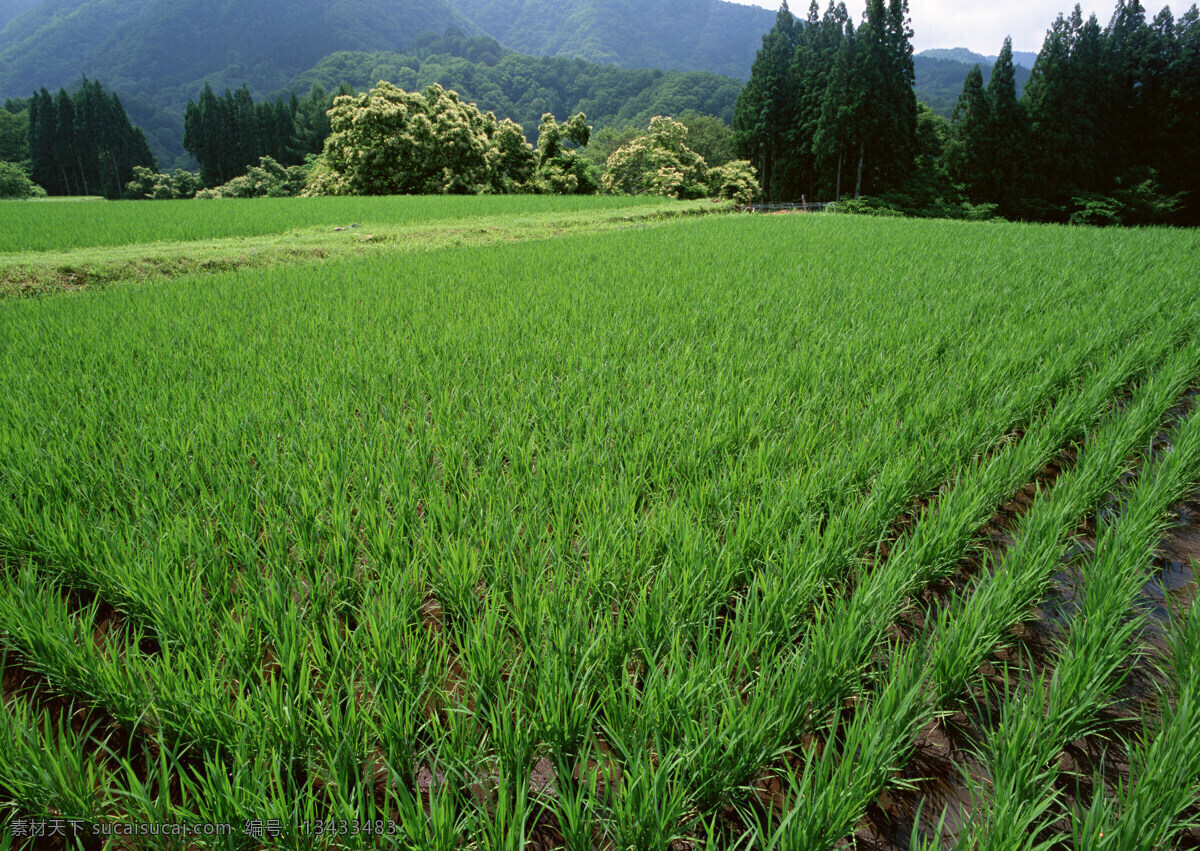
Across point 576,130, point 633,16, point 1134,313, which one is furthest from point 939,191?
point 633,16

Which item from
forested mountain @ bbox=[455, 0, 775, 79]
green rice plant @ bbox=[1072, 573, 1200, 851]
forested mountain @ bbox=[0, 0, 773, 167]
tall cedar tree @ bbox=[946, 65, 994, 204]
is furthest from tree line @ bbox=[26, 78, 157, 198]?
forested mountain @ bbox=[455, 0, 775, 79]

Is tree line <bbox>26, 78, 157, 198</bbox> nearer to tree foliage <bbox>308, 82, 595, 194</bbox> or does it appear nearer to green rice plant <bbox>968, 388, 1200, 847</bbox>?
tree foliage <bbox>308, 82, 595, 194</bbox>

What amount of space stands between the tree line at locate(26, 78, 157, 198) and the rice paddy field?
171 ft

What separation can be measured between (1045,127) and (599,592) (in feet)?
119

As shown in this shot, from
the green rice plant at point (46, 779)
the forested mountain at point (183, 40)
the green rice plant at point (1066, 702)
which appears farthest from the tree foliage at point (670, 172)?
the forested mountain at point (183, 40)

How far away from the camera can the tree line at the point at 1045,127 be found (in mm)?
27125

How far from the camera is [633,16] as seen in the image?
198 metres

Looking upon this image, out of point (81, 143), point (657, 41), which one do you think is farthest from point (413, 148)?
point (657, 41)

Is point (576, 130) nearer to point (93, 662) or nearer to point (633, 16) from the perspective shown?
point (93, 662)

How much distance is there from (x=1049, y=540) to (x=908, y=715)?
0.85 m

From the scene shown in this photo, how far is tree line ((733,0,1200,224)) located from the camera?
27.1 m

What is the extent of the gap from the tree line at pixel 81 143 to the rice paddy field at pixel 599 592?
52083 mm

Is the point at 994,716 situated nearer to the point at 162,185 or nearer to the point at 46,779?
the point at 46,779

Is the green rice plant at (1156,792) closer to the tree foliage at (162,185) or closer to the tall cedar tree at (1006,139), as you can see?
the tall cedar tree at (1006,139)
